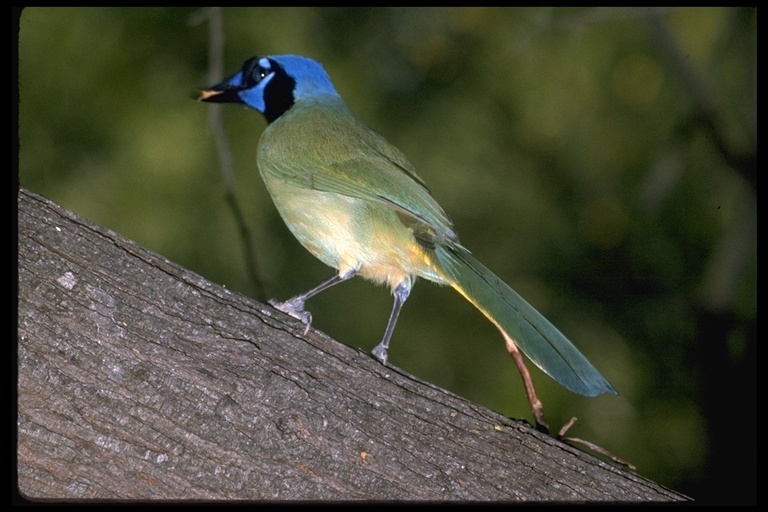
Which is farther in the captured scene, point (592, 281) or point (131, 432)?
point (592, 281)

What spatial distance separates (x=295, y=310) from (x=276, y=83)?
1.06 meters

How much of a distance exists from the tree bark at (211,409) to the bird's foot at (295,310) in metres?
0.12

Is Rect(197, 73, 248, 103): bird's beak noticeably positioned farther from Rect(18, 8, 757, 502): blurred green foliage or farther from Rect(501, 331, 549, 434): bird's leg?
Rect(501, 331, 549, 434): bird's leg

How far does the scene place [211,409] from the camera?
183 cm

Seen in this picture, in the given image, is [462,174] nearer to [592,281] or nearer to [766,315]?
[592,281]

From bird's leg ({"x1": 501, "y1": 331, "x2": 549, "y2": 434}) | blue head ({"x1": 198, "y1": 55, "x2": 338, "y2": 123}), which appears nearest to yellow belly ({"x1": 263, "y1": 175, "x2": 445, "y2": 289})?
bird's leg ({"x1": 501, "y1": 331, "x2": 549, "y2": 434})

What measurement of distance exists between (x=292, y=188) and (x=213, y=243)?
1.12 metres

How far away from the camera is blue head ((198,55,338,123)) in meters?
3.02

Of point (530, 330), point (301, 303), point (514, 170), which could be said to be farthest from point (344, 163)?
point (514, 170)

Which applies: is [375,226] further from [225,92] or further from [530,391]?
[225,92]

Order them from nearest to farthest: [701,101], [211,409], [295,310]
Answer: [211,409] < [295,310] < [701,101]

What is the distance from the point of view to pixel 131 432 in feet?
5.90

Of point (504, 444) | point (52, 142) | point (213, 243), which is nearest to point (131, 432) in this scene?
point (504, 444)

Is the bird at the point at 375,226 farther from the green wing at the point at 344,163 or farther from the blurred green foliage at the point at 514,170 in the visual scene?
the blurred green foliage at the point at 514,170
